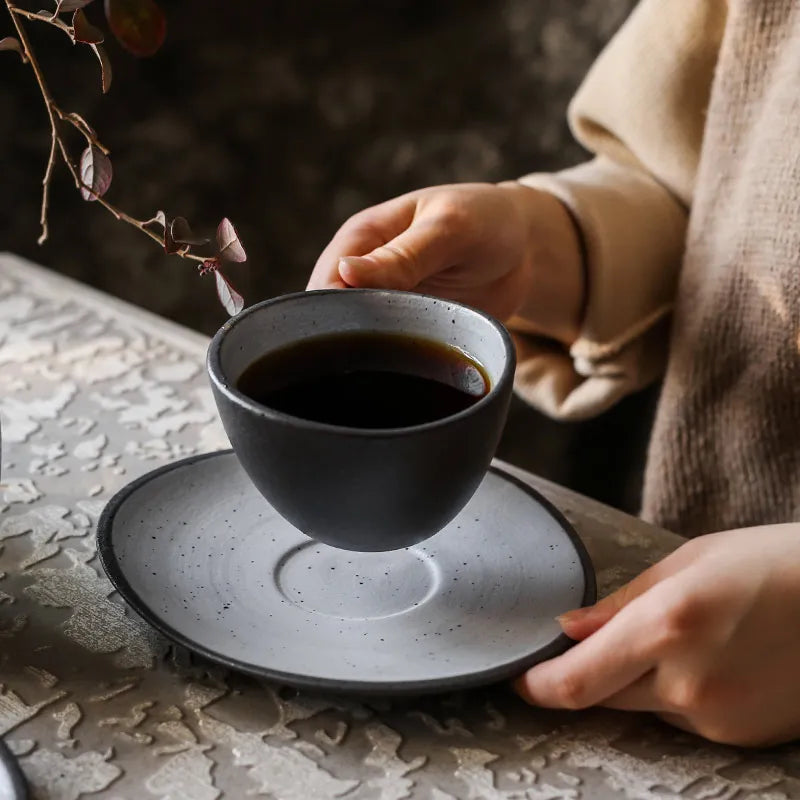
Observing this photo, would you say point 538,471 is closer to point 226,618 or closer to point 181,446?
point 181,446

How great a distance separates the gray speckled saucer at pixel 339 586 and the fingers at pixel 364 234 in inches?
4.6

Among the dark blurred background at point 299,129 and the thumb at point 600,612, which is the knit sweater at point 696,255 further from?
the thumb at point 600,612

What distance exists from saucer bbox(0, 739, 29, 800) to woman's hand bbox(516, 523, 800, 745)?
19cm

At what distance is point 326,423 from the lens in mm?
439

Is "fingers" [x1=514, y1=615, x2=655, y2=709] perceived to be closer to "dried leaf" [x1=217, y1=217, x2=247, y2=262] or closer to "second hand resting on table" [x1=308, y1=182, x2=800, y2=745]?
"second hand resting on table" [x1=308, y1=182, x2=800, y2=745]

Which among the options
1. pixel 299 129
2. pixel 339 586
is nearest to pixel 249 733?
pixel 339 586

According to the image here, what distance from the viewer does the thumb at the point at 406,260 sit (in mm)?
533

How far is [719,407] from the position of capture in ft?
2.56

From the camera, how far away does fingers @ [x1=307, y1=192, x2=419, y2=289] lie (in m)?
0.56

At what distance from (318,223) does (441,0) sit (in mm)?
294

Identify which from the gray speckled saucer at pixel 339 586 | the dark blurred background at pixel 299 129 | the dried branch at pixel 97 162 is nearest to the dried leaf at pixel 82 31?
the dried branch at pixel 97 162

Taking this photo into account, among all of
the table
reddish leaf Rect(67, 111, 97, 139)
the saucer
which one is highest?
reddish leaf Rect(67, 111, 97, 139)

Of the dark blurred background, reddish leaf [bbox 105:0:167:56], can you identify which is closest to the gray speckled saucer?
reddish leaf [bbox 105:0:167:56]

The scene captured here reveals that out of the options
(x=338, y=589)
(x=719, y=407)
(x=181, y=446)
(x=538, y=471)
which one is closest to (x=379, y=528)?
(x=338, y=589)
